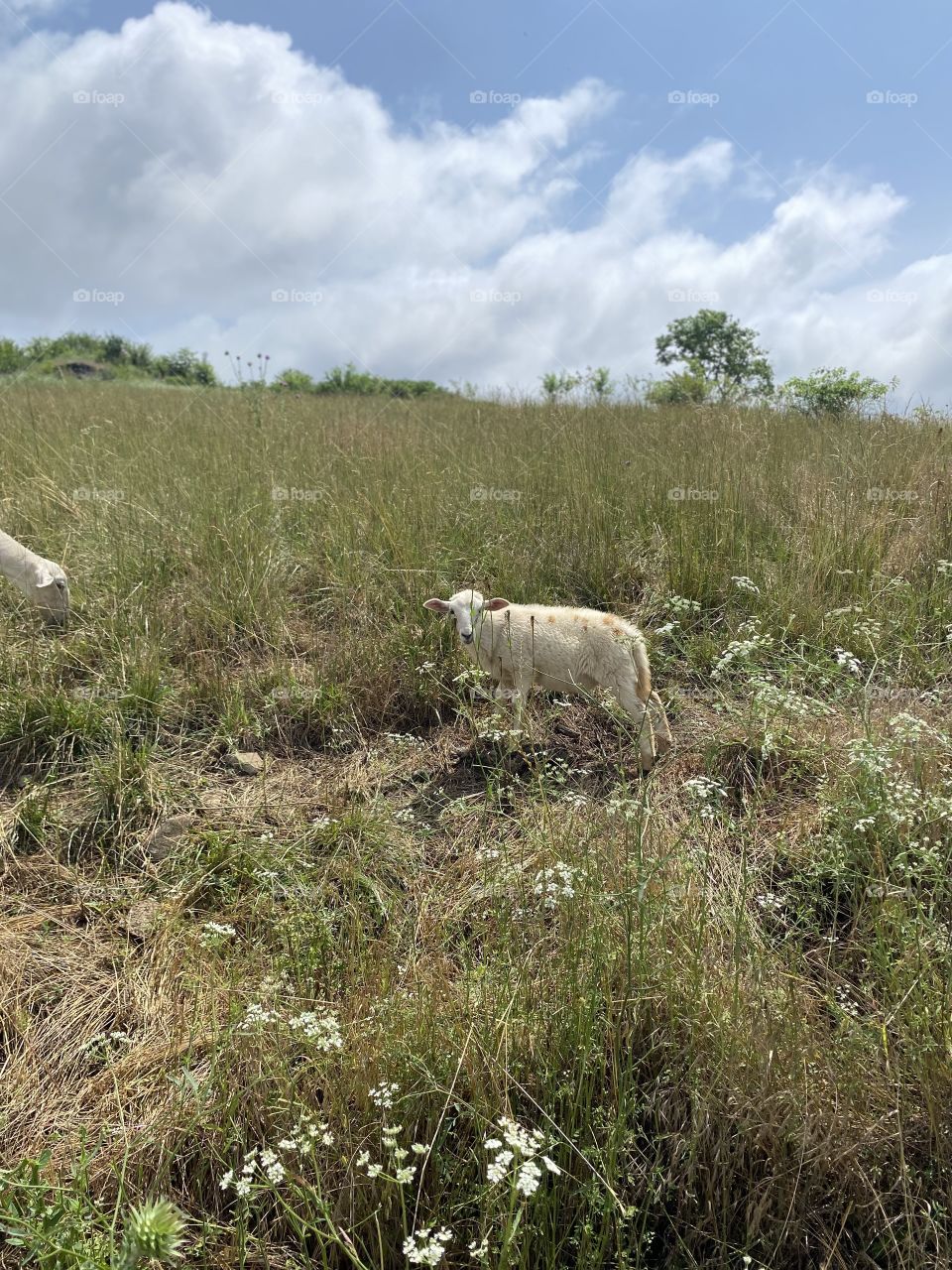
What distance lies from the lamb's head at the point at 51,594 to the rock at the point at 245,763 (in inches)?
63.3

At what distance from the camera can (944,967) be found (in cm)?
221

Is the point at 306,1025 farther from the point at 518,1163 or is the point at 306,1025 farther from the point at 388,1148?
the point at 518,1163

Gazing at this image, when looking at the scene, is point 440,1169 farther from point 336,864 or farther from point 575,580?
point 575,580

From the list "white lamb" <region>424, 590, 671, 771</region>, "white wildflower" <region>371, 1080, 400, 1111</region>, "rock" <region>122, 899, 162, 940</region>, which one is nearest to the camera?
"white wildflower" <region>371, 1080, 400, 1111</region>

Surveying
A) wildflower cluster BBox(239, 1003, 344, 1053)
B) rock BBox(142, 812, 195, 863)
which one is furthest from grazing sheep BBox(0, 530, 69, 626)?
wildflower cluster BBox(239, 1003, 344, 1053)

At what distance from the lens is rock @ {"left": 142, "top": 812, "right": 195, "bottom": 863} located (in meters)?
3.15

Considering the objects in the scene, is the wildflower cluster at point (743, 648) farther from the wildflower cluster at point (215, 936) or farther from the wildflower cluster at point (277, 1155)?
the wildflower cluster at point (277, 1155)

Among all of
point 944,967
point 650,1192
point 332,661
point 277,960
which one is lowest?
point 650,1192

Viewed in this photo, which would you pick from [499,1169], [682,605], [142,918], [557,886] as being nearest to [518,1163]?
[499,1169]

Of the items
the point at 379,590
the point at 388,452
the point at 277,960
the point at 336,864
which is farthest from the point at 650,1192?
the point at 388,452

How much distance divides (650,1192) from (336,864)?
5.10 ft

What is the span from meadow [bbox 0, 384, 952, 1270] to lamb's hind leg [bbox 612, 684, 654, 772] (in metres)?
0.08

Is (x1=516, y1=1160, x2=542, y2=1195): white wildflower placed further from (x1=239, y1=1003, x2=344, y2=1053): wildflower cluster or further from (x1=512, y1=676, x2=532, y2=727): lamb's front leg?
(x1=512, y1=676, x2=532, y2=727): lamb's front leg

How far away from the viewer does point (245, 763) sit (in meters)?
3.72
